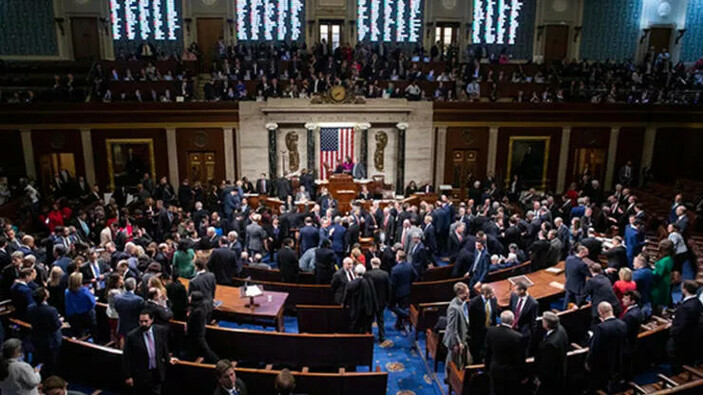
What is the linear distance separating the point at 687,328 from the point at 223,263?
6.93 m

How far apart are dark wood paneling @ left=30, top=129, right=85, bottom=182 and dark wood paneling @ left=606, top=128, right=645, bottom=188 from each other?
20.0 meters

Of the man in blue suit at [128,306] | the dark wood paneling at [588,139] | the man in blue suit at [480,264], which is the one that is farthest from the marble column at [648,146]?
the man in blue suit at [128,306]

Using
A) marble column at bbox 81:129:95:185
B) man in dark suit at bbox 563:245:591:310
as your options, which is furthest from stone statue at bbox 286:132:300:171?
man in dark suit at bbox 563:245:591:310

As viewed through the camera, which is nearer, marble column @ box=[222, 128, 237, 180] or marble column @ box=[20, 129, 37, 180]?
marble column @ box=[20, 129, 37, 180]

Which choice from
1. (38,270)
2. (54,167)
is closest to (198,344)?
(38,270)

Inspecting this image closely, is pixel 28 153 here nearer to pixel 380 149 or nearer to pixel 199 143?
pixel 199 143

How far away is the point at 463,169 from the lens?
1931cm

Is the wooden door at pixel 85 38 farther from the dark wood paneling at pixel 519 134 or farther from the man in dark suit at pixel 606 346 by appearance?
the man in dark suit at pixel 606 346

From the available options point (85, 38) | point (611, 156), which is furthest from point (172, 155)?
point (611, 156)

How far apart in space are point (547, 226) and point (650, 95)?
12384 millimetres

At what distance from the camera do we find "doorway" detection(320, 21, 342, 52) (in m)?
22.3

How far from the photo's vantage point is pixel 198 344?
6.36 m

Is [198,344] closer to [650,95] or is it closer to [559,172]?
[559,172]

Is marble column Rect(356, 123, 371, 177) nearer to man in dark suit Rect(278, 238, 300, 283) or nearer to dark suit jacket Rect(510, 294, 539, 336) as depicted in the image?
man in dark suit Rect(278, 238, 300, 283)
